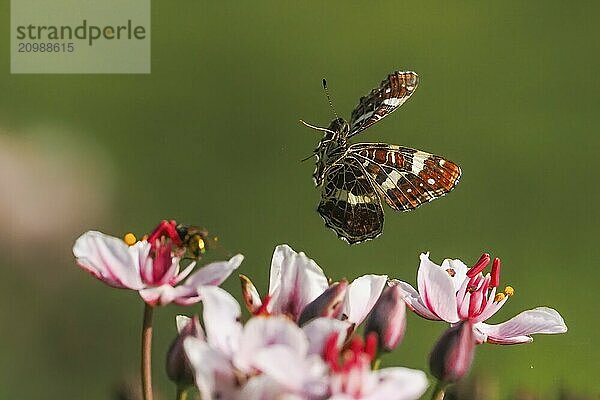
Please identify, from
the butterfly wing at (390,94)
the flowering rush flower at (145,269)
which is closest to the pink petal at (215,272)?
the flowering rush flower at (145,269)

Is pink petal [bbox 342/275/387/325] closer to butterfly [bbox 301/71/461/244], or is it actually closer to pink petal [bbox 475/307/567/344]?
pink petal [bbox 475/307/567/344]

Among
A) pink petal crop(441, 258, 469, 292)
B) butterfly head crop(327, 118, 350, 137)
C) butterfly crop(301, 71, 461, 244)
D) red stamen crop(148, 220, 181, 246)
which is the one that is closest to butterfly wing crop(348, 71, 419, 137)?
butterfly crop(301, 71, 461, 244)

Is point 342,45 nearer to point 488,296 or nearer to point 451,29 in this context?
point 451,29

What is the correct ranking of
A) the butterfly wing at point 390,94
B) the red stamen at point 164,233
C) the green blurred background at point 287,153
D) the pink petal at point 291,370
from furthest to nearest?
the green blurred background at point 287,153 < the butterfly wing at point 390,94 < the red stamen at point 164,233 < the pink petal at point 291,370

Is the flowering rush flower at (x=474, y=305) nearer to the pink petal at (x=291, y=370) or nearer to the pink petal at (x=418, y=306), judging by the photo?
the pink petal at (x=418, y=306)

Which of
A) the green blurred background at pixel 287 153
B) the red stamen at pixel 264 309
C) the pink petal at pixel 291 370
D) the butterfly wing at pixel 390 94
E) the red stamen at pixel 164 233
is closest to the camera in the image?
the pink petal at pixel 291 370

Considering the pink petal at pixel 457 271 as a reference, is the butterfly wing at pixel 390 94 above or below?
above

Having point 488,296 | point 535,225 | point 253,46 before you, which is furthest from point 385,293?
point 253,46
